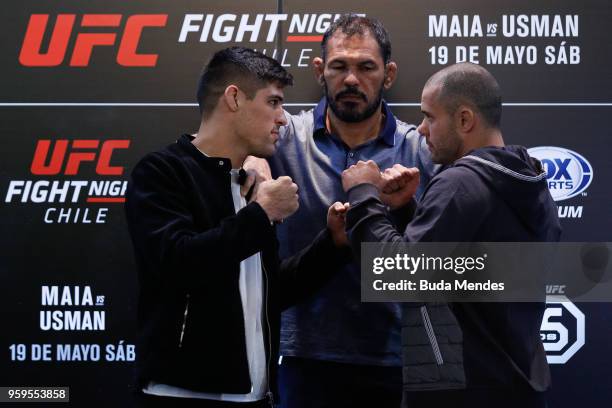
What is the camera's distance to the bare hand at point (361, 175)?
6.98 ft

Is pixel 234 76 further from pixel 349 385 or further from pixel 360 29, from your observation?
pixel 349 385

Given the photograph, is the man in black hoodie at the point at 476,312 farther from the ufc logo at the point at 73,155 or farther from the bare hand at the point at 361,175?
the ufc logo at the point at 73,155

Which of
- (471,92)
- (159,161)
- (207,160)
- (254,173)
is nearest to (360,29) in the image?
(471,92)

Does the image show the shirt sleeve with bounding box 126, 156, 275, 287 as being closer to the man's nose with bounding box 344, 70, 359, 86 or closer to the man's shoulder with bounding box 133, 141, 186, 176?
the man's shoulder with bounding box 133, 141, 186, 176

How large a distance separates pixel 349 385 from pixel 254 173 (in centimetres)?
71

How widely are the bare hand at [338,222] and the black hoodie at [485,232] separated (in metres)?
0.18

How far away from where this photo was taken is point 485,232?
195 centimetres

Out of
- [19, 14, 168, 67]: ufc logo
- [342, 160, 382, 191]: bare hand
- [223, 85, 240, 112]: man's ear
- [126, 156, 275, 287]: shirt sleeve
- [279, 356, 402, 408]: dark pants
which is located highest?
[19, 14, 168, 67]: ufc logo

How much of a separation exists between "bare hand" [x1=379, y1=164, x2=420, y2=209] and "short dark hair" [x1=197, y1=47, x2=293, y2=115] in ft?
1.33

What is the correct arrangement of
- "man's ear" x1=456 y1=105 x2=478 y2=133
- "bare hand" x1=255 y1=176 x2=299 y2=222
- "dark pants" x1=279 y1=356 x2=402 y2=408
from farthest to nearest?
"dark pants" x1=279 y1=356 x2=402 y2=408 → "man's ear" x1=456 y1=105 x2=478 y2=133 → "bare hand" x1=255 y1=176 x2=299 y2=222

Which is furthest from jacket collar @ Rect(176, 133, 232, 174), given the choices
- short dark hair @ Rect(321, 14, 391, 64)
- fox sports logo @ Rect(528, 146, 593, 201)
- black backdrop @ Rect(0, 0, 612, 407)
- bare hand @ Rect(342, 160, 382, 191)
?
fox sports logo @ Rect(528, 146, 593, 201)

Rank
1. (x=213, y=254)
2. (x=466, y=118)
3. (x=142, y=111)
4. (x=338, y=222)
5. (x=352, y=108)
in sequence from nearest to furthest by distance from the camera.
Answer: (x=213, y=254) → (x=466, y=118) → (x=338, y=222) → (x=352, y=108) → (x=142, y=111)

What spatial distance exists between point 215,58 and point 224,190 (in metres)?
0.37

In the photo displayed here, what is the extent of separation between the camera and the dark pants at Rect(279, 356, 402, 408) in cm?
239
